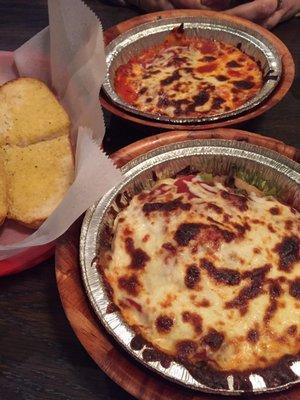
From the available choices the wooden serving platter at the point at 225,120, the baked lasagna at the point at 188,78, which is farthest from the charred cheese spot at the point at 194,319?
the baked lasagna at the point at 188,78

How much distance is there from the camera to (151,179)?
1.61 m

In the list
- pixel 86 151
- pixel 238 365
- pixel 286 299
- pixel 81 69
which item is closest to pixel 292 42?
pixel 81 69

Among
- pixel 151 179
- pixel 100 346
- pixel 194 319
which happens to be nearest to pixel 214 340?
pixel 194 319

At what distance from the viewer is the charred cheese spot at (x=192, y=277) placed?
126 centimetres

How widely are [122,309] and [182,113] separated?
921 mm

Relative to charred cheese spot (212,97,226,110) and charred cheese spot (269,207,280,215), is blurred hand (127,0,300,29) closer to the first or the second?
charred cheese spot (212,97,226,110)

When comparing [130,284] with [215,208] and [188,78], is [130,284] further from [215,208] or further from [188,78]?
[188,78]

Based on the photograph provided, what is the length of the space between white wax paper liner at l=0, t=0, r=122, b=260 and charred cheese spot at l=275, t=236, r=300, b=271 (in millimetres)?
534

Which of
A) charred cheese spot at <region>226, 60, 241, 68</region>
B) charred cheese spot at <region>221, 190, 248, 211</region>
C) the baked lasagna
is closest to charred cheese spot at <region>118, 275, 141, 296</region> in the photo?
charred cheese spot at <region>221, 190, 248, 211</region>

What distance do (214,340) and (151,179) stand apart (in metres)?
0.59

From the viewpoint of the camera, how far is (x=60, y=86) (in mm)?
2010

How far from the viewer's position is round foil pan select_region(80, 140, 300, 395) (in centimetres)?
123

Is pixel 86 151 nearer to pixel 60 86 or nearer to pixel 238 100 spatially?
pixel 60 86

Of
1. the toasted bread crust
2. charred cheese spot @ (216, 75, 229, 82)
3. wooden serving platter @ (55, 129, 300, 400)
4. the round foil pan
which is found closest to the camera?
wooden serving platter @ (55, 129, 300, 400)
